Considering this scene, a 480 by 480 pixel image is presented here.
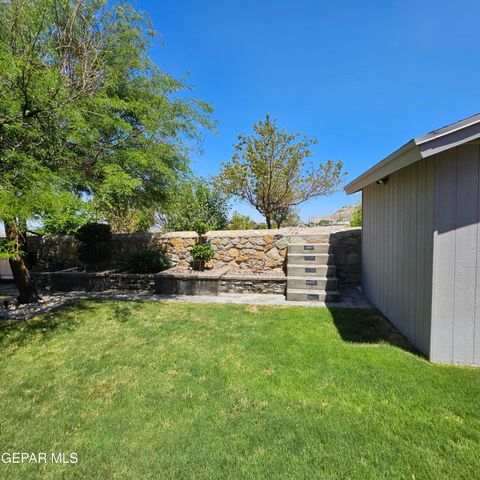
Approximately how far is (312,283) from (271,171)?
998cm

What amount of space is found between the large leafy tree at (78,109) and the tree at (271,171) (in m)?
8.89

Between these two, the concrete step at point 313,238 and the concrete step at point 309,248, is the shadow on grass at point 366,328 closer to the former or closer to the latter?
the concrete step at point 309,248

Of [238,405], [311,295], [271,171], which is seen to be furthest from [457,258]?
[271,171]

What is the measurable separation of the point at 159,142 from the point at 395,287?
222 inches

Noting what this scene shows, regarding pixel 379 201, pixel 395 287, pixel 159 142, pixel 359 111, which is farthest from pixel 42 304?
pixel 359 111

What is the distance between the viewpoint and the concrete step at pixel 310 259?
677 cm

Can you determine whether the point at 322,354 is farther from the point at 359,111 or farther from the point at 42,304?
the point at 359,111

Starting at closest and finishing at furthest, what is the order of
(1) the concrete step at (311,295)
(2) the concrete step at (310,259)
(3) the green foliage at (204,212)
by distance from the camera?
(1) the concrete step at (311,295) < (2) the concrete step at (310,259) < (3) the green foliage at (204,212)

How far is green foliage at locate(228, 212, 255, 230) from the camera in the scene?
16136 mm

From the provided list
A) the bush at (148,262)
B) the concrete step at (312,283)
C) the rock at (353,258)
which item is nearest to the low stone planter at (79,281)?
the bush at (148,262)

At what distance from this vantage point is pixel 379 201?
5.57 meters

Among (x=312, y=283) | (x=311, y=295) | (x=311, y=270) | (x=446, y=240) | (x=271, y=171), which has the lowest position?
(x=311, y=295)

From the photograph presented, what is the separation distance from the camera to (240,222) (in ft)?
53.9

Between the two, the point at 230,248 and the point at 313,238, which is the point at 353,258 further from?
the point at 230,248
